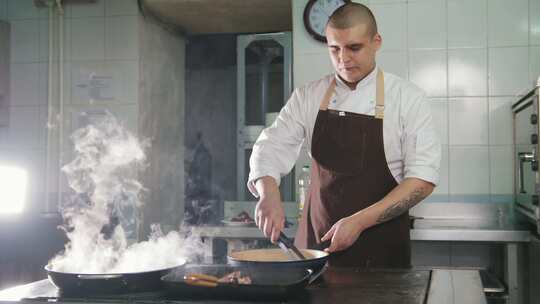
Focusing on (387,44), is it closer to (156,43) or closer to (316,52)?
(316,52)

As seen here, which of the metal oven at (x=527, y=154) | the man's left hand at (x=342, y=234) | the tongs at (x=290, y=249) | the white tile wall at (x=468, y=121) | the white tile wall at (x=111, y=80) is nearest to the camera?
the tongs at (x=290, y=249)

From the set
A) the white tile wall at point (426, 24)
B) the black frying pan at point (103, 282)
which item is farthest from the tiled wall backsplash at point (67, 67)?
the black frying pan at point (103, 282)

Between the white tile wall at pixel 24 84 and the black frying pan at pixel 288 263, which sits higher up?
the white tile wall at pixel 24 84

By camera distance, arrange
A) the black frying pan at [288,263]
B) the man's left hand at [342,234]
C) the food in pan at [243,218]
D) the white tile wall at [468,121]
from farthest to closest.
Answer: the food in pan at [243,218] < the white tile wall at [468,121] < the man's left hand at [342,234] < the black frying pan at [288,263]

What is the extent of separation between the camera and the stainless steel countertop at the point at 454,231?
3.18m

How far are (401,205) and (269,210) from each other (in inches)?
18.5

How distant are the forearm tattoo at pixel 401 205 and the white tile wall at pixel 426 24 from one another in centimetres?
191

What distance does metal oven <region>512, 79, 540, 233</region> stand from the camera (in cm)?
286

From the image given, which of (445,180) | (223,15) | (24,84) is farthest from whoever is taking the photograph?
(223,15)

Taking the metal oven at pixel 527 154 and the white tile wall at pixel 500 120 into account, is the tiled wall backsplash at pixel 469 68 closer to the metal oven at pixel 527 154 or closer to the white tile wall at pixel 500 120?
the white tile wall at pixel 500 120

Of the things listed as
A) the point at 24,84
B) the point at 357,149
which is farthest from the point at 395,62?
the point at 24,84

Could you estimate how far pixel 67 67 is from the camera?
422 centimetres

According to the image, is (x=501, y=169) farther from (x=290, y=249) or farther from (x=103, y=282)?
(x=103, y=282)

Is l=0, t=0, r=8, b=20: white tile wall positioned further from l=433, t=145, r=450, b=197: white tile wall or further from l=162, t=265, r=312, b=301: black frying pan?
l=162, t=265, r=312, b=301: black frying pan
